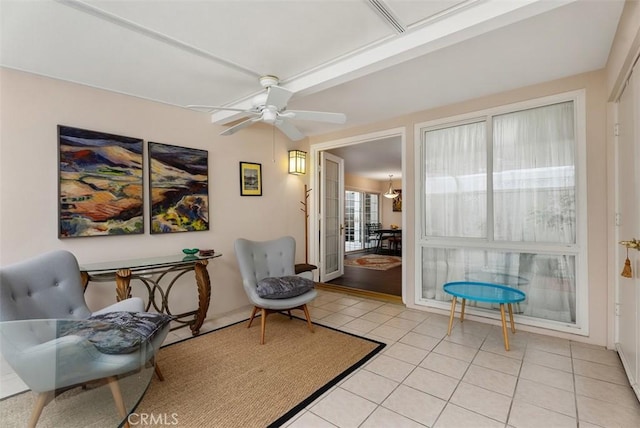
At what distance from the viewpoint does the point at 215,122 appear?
3.70 meters

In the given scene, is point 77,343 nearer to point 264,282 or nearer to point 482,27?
point 264,282

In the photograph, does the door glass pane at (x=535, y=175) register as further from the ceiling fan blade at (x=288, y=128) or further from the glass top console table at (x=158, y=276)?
the glass top console table at (x=158, y=276)

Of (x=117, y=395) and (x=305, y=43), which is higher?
(x=305, y=43)

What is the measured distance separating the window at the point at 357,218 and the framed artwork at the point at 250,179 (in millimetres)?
5280

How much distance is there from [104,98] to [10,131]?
0.78m

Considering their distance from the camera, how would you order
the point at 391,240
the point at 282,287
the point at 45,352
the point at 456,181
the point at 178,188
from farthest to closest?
the point at 391,240, the point at 456,181, the point at 178,188, the point at 282,287, the point at 45,352

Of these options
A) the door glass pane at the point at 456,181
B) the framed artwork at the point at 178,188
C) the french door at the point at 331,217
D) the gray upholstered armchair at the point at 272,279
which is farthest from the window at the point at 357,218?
the framed artwork at the point at 178,188

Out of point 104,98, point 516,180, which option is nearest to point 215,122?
point 104,98

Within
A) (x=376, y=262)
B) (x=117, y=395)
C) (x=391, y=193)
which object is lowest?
(x=376, y=262)

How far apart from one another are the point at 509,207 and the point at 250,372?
3.03 meters

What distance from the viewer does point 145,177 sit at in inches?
124

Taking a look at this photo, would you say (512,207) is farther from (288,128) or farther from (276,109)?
(276,109)

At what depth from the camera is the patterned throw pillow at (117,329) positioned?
1.59m

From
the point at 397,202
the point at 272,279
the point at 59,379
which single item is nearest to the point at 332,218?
the point at 272,279
